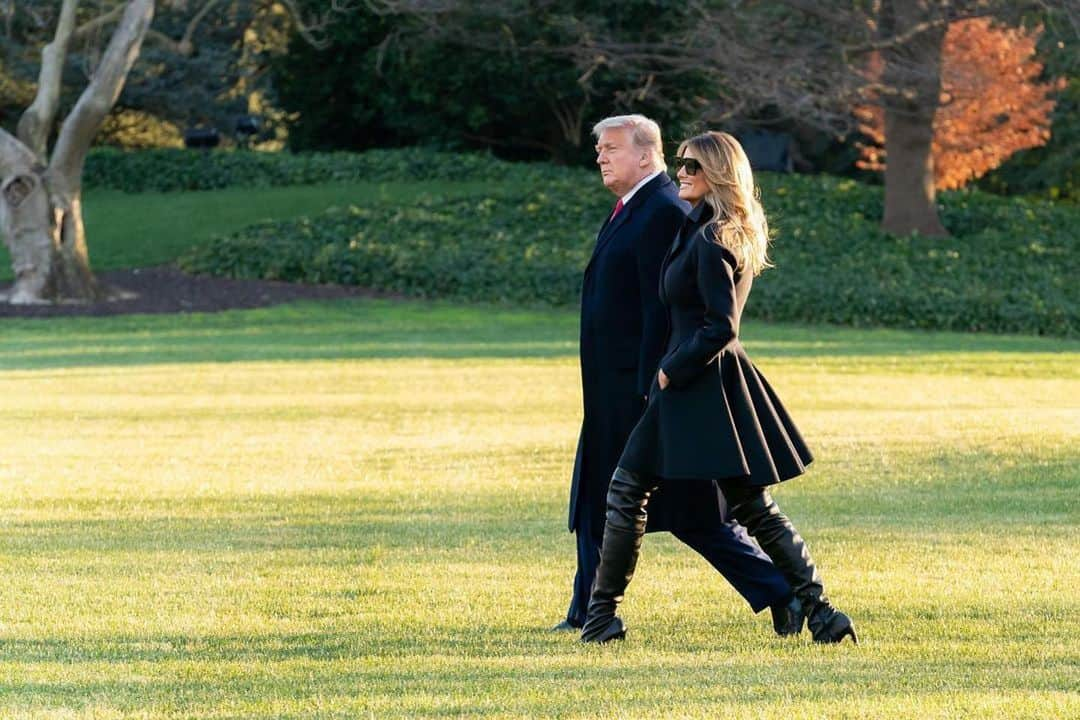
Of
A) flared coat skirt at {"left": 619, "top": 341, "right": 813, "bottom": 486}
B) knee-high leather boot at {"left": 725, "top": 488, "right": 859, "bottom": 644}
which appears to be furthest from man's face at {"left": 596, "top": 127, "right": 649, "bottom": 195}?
knee-high leather boot at {"left": 725, "top": 488, "right": 859, "bottom": 644}

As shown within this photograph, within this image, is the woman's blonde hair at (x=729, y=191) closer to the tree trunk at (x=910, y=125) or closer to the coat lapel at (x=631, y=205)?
the coat lapel at (x=631, y=205)

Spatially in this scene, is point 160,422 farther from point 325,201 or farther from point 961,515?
point 325,201

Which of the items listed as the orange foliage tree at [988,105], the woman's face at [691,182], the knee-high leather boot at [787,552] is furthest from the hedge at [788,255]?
the woman's face at [691,182]

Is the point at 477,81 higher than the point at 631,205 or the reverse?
the reverse

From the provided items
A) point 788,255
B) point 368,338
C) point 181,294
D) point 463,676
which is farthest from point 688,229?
point 788,255

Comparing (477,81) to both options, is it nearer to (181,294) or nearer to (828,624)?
(181,294)

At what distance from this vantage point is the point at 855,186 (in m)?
33.9

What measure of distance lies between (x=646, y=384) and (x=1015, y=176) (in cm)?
3835

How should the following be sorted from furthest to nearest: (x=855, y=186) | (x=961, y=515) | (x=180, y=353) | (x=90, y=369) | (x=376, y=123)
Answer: (x=376, y=123)
(x=855, y=186)
(x=180, y=353)
(x=90, y=369)
(x=961, y=515)

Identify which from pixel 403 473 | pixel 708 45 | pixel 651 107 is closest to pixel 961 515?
pixel 403 473

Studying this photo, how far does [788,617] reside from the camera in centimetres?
667

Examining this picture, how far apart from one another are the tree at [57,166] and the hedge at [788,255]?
351 cm

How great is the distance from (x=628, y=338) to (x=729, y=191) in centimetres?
72

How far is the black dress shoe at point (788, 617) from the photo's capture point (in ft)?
21.8
